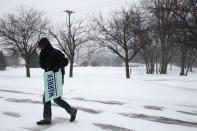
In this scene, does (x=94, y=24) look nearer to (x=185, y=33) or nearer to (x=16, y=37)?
(x=16, y=37)

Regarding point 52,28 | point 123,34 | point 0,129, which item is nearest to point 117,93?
point 0,129

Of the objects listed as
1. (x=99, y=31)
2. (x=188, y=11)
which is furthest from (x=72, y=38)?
(x=188, y=11)

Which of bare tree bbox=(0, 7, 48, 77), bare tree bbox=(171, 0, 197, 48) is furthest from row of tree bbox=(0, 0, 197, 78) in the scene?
bare tree bbox=(171, 0, 197, 48)

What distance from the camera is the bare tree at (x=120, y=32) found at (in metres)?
18.7

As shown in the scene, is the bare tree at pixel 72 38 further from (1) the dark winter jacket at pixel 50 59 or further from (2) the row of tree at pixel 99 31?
(1) the dark winter jacket at pixel 50 59

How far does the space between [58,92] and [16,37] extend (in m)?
20.0

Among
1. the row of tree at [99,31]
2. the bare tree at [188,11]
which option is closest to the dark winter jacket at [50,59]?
the bare tree at [188,11]

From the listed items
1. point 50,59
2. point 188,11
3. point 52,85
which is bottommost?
point 52,85

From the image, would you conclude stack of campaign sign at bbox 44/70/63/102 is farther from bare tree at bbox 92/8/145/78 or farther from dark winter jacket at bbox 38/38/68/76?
bare tree at bbox 92/8/145/78

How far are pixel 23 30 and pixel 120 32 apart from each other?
11086mm

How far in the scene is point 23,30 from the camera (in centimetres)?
2134

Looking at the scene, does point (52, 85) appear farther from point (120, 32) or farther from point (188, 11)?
point (120, 32)

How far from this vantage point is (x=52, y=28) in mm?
23109

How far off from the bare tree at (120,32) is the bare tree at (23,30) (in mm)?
6985
